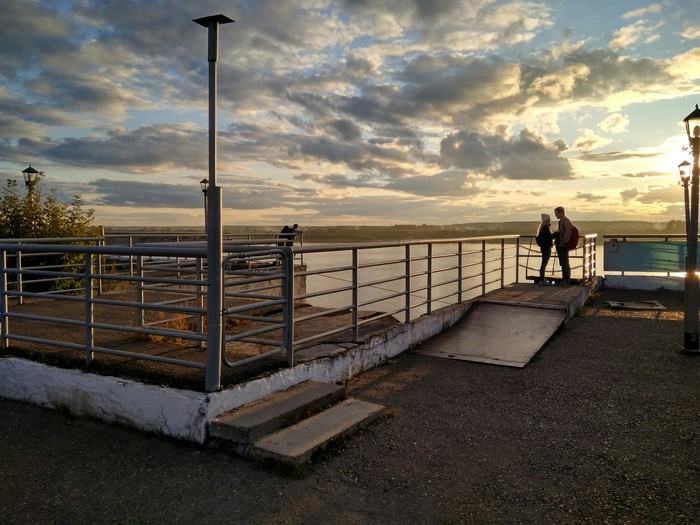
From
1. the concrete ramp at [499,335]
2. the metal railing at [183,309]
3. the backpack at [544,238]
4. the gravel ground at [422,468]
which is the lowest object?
the gravel ground at [422,468]

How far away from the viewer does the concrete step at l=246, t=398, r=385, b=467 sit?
3643mm

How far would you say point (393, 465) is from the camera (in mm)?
3738

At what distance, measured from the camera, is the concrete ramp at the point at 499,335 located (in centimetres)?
701

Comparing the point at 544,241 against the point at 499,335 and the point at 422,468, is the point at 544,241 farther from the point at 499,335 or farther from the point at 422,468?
the point at 422,468

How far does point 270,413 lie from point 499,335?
Result: 15.5 feet

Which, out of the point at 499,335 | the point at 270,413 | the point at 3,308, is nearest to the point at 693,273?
the point at 499,335

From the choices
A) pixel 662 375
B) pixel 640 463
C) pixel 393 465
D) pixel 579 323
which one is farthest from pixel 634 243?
pixel 393 465

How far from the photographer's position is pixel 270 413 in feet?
13.5

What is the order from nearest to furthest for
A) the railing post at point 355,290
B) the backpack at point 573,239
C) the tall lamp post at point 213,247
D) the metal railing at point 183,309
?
the tall lamp post at point 213,247 < the metal railing at point 183,309 < the railing post at point 355,290 < the backpack at point 573,239

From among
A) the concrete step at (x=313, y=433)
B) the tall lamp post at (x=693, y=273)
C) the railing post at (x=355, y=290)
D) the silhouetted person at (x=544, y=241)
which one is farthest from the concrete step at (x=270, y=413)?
the silhouetted person at (x=544, y=241)

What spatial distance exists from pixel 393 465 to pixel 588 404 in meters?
2.45

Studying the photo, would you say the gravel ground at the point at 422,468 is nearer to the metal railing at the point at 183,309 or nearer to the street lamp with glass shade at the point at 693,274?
the metal railing at the point at 183,309

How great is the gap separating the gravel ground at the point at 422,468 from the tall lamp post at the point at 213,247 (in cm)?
64

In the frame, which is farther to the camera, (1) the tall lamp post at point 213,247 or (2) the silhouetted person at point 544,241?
(2) the silhouetted person at point 544,241
